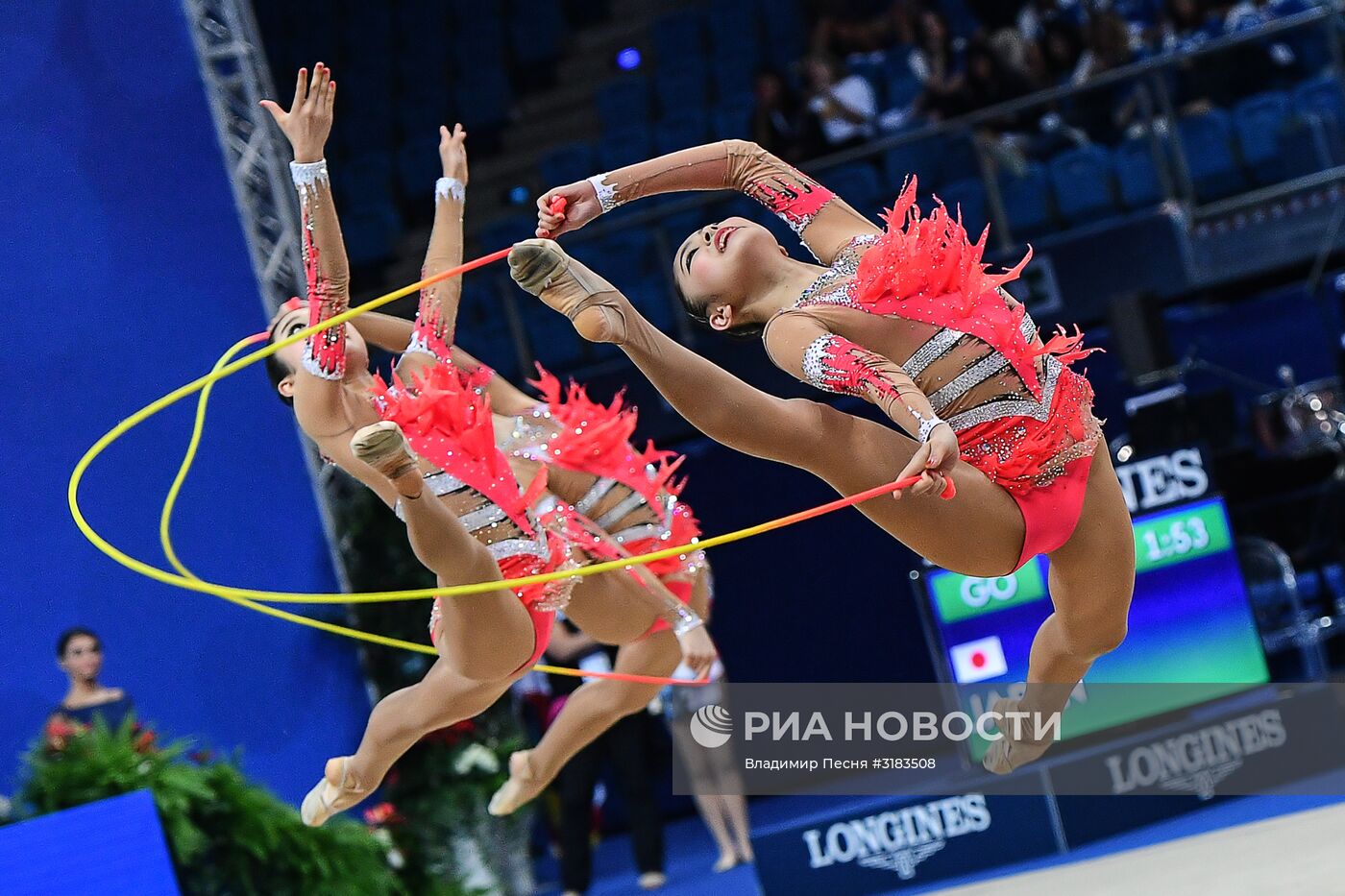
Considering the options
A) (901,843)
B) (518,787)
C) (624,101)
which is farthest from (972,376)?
(624,101)

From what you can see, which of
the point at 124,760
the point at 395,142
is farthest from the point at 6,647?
the point at 395,142

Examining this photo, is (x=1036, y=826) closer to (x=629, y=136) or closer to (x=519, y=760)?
(x=519, y=760)

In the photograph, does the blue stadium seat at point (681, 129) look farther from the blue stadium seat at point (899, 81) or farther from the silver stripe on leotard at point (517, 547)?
the silver stripe on leotard at point (517, 547)

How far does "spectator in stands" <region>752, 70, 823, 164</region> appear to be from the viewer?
28.6 feet

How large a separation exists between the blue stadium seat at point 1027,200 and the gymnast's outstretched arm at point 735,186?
449cm

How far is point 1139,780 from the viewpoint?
257 inches

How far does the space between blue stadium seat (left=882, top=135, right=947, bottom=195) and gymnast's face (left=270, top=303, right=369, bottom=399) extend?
4129mm

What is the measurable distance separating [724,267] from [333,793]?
2.08 meters

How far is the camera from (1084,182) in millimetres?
8023

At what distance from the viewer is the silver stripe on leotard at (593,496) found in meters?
4.88

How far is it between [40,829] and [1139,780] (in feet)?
13.8

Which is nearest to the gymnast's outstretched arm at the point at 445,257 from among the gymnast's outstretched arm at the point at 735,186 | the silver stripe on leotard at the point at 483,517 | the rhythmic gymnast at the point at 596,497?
the rhythmic gymnast at the point at 596,497

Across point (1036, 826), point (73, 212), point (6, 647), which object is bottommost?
point (1036, 826)

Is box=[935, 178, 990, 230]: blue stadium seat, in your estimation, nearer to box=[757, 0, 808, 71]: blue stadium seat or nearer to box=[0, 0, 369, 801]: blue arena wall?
box=[757, 0, 808, 71]: blue stadium seat
